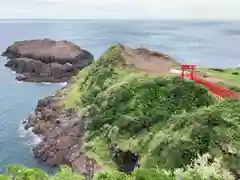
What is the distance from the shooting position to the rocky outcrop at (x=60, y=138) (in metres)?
41.4

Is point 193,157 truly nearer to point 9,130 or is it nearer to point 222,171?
point 222,171

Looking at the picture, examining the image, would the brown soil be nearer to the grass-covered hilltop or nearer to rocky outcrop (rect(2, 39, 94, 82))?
the grass-covered hilltop

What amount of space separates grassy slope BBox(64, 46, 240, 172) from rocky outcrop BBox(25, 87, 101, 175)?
4.88 ft

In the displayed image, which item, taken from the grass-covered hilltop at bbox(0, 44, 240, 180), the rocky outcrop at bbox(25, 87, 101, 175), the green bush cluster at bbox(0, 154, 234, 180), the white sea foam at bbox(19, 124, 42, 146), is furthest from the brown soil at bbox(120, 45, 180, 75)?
the green bush cluster at bbox(0, 154, 234, 180)

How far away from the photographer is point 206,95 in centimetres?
4184

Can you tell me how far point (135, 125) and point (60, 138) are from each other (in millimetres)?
12758

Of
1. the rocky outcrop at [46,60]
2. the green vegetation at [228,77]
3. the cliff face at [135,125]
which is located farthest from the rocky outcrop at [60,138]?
the rocky outcrop at [46,60]

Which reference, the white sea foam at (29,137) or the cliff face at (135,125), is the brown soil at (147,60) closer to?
the cliff face at (135,125)

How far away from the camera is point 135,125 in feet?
131

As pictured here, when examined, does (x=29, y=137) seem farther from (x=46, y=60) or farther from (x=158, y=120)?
(x=46, y=60)

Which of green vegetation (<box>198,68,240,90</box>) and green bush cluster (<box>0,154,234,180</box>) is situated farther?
green vegetation (<box>198,68,240,90</box>)

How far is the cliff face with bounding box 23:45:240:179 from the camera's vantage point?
3067cm

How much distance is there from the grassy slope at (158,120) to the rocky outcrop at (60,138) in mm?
1487

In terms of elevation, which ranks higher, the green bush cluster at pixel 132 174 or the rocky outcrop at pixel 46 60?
the green bush cluster at pixel 132 174
